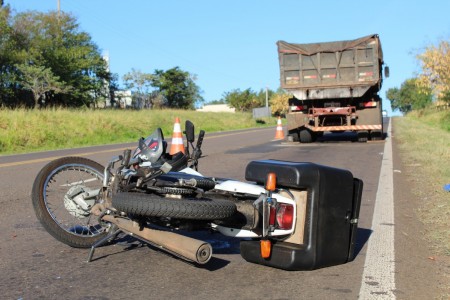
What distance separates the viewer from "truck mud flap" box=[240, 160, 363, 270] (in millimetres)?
3799

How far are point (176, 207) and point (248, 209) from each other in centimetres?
61

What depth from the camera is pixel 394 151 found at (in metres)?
14.4

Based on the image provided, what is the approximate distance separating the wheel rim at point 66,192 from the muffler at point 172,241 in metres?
0.62

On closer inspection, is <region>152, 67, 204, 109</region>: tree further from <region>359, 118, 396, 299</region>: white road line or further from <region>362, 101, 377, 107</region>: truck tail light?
<region>359, 118, 396, 299</region>: white road line

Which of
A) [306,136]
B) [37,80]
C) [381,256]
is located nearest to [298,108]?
[306,136]

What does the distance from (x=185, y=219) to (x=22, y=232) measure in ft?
7.93

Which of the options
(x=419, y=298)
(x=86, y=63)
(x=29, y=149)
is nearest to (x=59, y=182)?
(x=419, y=298)

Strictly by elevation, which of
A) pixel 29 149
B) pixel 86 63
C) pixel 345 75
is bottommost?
pixel 29 149

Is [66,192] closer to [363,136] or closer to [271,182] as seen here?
[271,182]

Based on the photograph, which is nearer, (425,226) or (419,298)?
(419,298)

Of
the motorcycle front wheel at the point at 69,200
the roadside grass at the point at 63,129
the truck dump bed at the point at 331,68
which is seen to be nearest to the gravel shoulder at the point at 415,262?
the motorcycle front wheel at the point at 69,200

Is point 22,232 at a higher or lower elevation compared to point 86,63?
lower

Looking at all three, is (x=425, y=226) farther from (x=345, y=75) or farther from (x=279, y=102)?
(x=279, y=102)

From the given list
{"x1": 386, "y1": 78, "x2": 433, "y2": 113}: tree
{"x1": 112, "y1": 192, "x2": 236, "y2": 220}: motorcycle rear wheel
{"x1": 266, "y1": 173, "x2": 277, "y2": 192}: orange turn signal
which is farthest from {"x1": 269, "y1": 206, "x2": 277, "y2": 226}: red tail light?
{"x1": 386, "y1": 78, "x2": 433, "y2": 113}: tree
